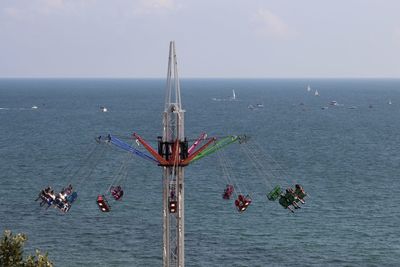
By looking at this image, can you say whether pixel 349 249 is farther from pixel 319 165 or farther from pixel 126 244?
pixel 319 165

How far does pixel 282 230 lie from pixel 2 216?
105 feet

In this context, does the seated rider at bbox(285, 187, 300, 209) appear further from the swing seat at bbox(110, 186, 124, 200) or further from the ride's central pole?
the swing seat at bbox(110, 186, 124, 200)

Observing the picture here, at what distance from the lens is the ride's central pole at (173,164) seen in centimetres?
4212

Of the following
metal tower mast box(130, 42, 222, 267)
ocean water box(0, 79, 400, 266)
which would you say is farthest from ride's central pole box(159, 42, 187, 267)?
ocean water box(0, 79, 400, 266)

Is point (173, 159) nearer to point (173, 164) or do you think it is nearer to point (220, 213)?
point (173, 164)

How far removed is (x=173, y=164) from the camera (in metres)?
42.2

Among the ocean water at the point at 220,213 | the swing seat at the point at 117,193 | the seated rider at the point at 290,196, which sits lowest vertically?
the ocean water at the point at 220,213

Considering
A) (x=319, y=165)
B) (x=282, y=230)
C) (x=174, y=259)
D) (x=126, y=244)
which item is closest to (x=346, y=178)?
(x=319, y=165)

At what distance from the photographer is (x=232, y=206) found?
336 ft

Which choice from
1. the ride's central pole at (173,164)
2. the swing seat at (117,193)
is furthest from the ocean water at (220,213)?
the ride's central pole at (173,164)

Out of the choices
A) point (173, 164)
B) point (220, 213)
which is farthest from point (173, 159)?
point (220, 213)

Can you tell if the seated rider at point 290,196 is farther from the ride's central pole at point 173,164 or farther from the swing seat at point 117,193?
the swing seat at point 117,193

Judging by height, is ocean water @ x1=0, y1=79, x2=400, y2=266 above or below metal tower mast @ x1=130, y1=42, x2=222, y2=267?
below

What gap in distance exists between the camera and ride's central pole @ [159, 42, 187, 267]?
42.1 meters
